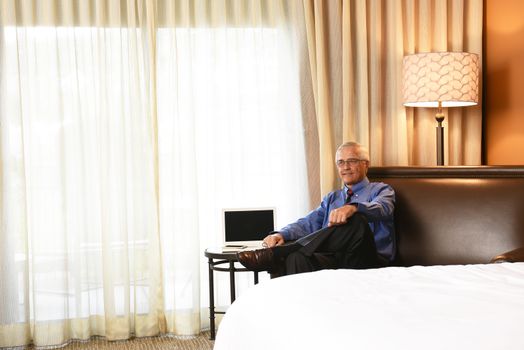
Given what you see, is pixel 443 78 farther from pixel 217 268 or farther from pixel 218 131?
pixel 217 268

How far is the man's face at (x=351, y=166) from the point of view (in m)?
3.70

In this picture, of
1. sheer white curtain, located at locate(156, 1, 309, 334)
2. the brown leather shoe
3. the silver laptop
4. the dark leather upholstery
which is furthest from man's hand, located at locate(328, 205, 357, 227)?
sheer white curtain, located at locate(156, 1, 309, 334)

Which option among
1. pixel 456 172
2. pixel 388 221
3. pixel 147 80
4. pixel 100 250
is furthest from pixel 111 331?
pixel 456 172

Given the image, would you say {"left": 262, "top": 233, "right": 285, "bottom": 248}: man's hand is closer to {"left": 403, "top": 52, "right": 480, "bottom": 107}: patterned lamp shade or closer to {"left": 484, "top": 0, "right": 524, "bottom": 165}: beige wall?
{"left": 403, "top": 52, "right": 480, "bottom": 107}: patterned lamp shade

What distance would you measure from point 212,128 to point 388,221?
4.29 feet

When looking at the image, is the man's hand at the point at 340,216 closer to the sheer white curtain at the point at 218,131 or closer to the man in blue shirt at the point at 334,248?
the man in blue shirt at the point at 334,248

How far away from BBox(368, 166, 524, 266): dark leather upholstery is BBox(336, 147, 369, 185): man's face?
0.66 ft

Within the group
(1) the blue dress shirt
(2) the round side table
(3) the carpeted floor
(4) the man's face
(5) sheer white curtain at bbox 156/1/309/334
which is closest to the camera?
(1) the blue dress shirt

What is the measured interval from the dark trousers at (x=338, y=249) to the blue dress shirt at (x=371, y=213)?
0.63 feet

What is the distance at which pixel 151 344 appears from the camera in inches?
154

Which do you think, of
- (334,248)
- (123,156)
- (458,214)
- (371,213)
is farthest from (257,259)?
(123,156)

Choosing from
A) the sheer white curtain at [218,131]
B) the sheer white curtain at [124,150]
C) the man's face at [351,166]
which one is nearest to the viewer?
the man's face at [351,166]

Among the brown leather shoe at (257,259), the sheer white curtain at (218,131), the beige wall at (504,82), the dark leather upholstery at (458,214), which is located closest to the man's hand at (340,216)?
the brown leather shoe at (257,259)

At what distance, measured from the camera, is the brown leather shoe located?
302cm
